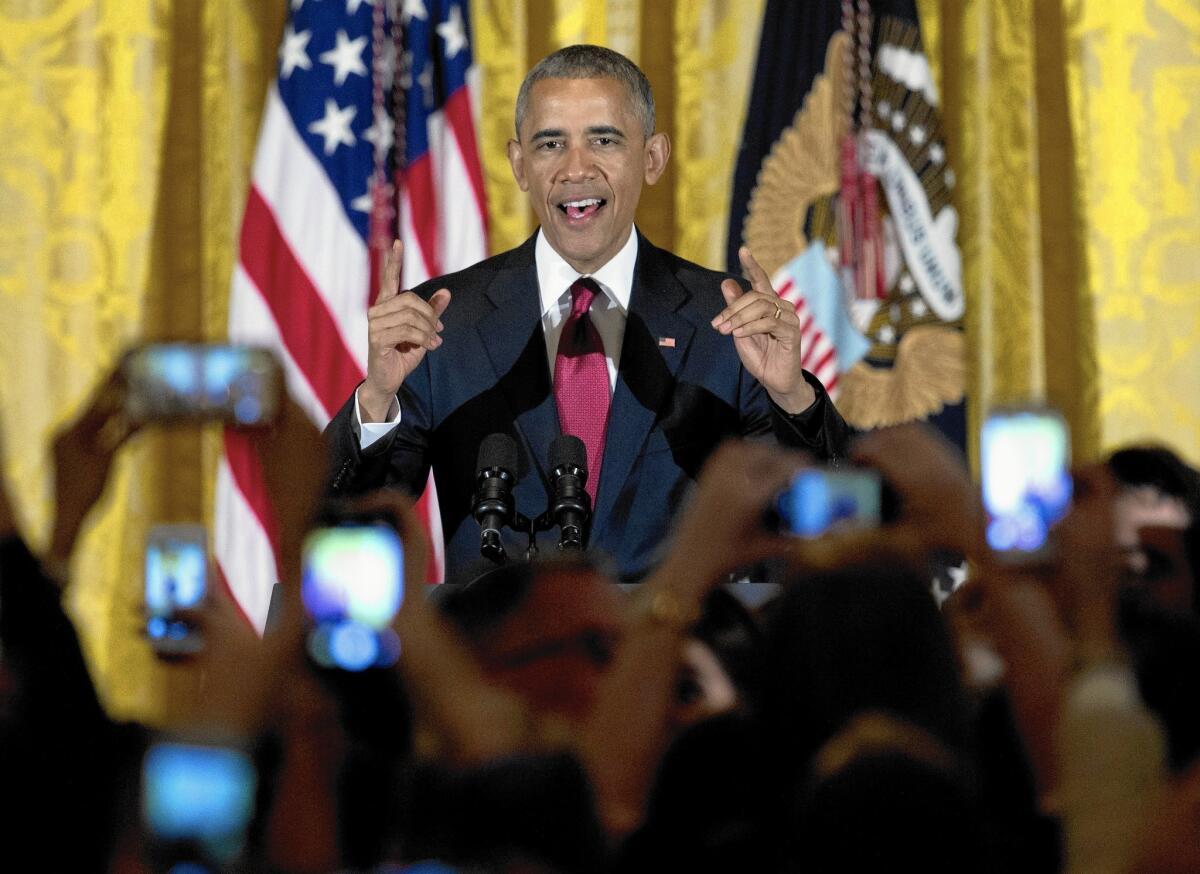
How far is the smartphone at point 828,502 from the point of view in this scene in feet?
2.66

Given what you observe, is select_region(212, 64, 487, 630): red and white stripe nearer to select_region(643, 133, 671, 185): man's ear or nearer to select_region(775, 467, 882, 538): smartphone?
select_region(643, 133, 671, 185): man's ear

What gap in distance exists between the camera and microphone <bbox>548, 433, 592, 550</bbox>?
1.43 metres

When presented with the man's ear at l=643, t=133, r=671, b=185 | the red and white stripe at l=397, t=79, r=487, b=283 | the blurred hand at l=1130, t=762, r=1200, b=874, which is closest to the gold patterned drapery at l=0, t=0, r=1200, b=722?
the red and white stripe at l=397, t=79, r=487, b=283

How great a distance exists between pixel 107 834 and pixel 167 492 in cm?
334

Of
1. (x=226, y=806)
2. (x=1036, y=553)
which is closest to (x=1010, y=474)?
(x=1036, y=553)

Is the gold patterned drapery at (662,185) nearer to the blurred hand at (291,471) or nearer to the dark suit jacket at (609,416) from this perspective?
the dark suit jacket at (609,416)

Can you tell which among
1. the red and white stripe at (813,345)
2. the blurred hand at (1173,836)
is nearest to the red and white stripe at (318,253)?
the red and white stripe at (813,345)

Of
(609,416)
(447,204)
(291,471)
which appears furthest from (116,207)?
(291,471)

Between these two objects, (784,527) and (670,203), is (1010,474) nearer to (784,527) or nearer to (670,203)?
(784,527)

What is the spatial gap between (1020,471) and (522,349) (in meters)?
1.70

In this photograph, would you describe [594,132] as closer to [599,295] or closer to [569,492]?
[599,295]

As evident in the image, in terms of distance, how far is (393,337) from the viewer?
189 centimetres

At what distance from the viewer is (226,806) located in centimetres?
77

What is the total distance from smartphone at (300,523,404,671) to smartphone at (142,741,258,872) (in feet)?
0.24
